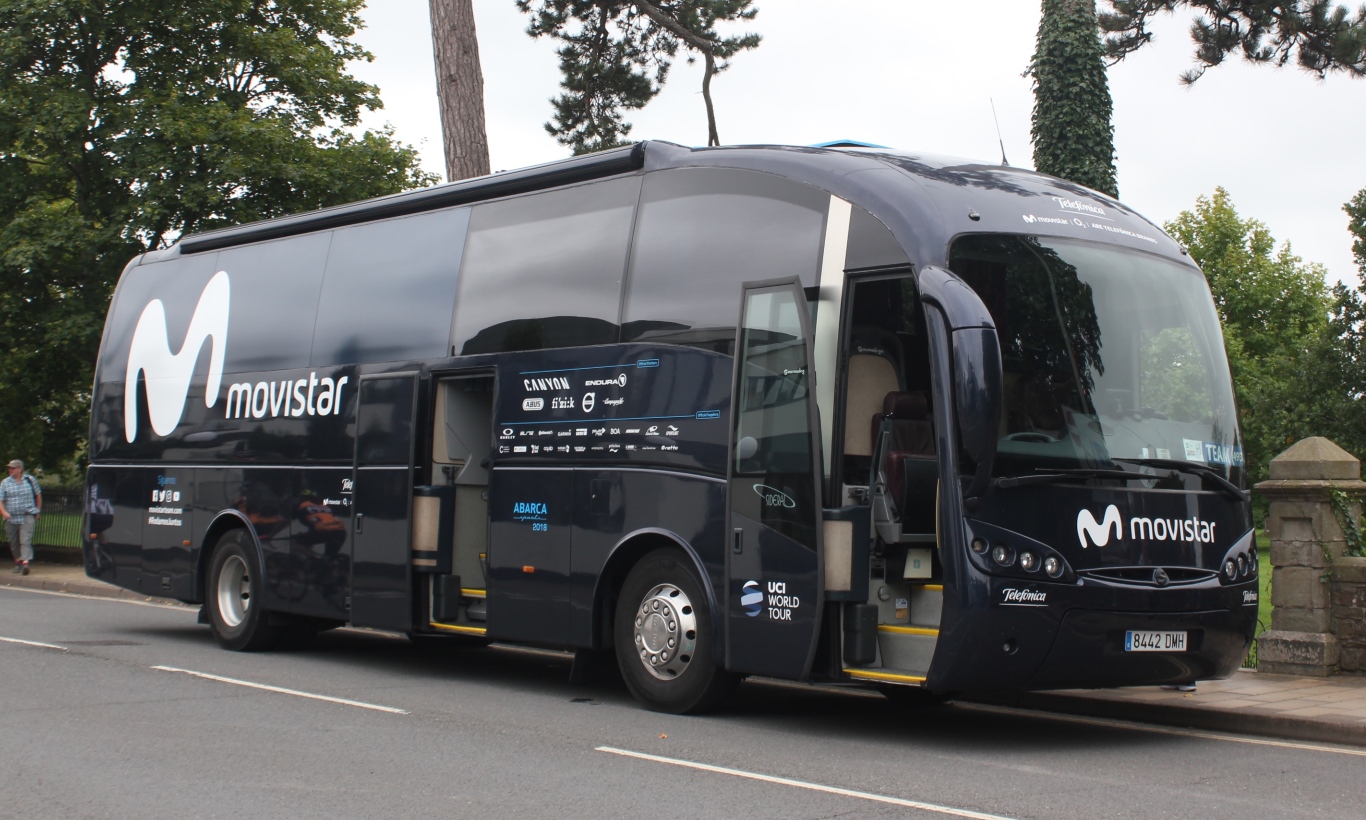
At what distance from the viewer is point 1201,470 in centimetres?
886

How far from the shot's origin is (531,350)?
1093 centimetres

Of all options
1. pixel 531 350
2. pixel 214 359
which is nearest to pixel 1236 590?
pixel 531 350

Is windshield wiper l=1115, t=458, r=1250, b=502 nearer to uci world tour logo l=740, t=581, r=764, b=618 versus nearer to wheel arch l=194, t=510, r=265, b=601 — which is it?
uci world tour logo l=740, t=581, r=764, b=618

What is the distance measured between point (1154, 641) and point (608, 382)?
3932 millimetres

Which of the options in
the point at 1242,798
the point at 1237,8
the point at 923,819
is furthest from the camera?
the point at 1237,8

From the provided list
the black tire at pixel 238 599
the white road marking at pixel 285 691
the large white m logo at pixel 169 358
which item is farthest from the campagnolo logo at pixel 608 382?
the large white m logo at pixel 169 358

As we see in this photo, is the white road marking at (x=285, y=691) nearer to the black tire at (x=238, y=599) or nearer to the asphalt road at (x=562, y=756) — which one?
the asphalt road at (x=562, y=756)

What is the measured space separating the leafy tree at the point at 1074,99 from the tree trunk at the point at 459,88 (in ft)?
26.7

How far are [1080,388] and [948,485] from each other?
1043 millimetres

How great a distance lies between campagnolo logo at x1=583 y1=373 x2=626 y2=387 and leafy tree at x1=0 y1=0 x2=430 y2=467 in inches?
637

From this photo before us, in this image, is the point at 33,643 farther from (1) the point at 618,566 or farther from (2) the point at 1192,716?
(2) the point at 1192,716

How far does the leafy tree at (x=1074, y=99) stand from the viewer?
2117cm

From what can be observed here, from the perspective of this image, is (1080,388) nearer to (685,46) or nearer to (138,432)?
(138,432)

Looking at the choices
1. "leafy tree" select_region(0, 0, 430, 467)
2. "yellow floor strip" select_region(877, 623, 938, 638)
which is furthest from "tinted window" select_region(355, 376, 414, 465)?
"leafy tree" select_region(0, 0, 430, 467)
